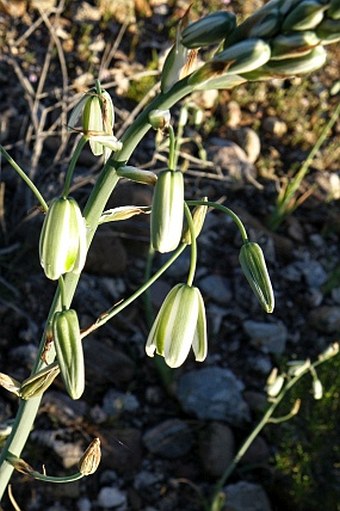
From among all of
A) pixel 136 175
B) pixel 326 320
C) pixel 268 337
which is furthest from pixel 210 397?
pixel 136 175

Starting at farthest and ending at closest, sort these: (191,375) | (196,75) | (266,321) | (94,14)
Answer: (94,14), (266,321), (191,375), (196,75)

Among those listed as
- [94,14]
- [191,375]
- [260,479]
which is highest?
[94,14]

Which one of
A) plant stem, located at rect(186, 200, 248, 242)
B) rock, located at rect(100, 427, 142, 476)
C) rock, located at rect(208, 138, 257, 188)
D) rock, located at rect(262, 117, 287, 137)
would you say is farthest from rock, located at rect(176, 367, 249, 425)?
plant stem, located at rect(186, 200, 248, 242)

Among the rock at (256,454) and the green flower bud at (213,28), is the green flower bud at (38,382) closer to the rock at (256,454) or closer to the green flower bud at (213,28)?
the green flower bud at (213,28)

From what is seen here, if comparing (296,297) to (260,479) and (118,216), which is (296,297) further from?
(118,216)

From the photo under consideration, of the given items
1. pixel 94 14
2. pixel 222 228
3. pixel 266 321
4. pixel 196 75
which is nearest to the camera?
pixel 196 75

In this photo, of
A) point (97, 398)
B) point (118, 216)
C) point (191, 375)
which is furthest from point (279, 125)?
point (118, 216)

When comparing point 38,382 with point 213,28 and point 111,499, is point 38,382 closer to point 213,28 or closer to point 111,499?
point 213,28

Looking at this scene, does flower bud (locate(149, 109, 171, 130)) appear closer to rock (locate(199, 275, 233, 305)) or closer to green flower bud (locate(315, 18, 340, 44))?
green flower bud (locate(315, 18, 340, 44))
